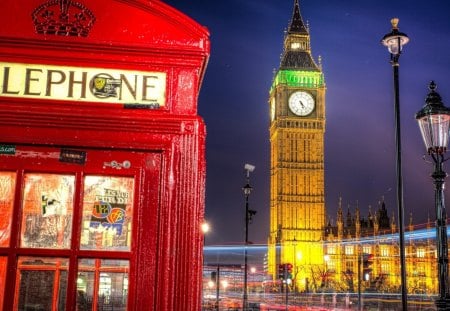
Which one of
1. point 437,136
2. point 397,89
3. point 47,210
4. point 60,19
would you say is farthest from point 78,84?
point 397,89

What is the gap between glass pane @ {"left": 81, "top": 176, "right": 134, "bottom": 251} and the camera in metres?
2.02

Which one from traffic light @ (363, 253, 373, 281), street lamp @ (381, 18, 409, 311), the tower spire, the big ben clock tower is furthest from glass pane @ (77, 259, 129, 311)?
the tower spire

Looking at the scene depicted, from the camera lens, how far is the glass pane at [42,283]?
2002 millimetres

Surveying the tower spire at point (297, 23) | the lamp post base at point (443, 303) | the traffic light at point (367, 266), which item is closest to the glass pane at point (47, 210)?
the lamp post base at point (443, 303)

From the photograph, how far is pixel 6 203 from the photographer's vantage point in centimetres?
201

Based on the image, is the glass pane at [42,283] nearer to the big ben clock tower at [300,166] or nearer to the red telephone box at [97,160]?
the red telephone box at [97,160]

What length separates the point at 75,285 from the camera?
77.2 inches

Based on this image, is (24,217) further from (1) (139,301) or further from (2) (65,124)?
(1) (139,301)

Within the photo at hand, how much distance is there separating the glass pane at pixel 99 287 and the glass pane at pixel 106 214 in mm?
60

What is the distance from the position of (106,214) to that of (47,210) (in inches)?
7.6

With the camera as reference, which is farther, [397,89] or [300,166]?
[300,166]

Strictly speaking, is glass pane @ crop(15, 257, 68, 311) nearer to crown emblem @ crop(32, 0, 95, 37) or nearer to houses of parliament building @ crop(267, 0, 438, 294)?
crown emblem @ crop(32, 0, 95, 37)

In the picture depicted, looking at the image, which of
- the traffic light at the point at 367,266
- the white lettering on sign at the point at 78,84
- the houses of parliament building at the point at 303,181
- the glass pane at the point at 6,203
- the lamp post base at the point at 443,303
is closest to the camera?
the glass pane at the point at 6,203

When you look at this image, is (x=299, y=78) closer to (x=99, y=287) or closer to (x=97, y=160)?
(x=97, y=160)
